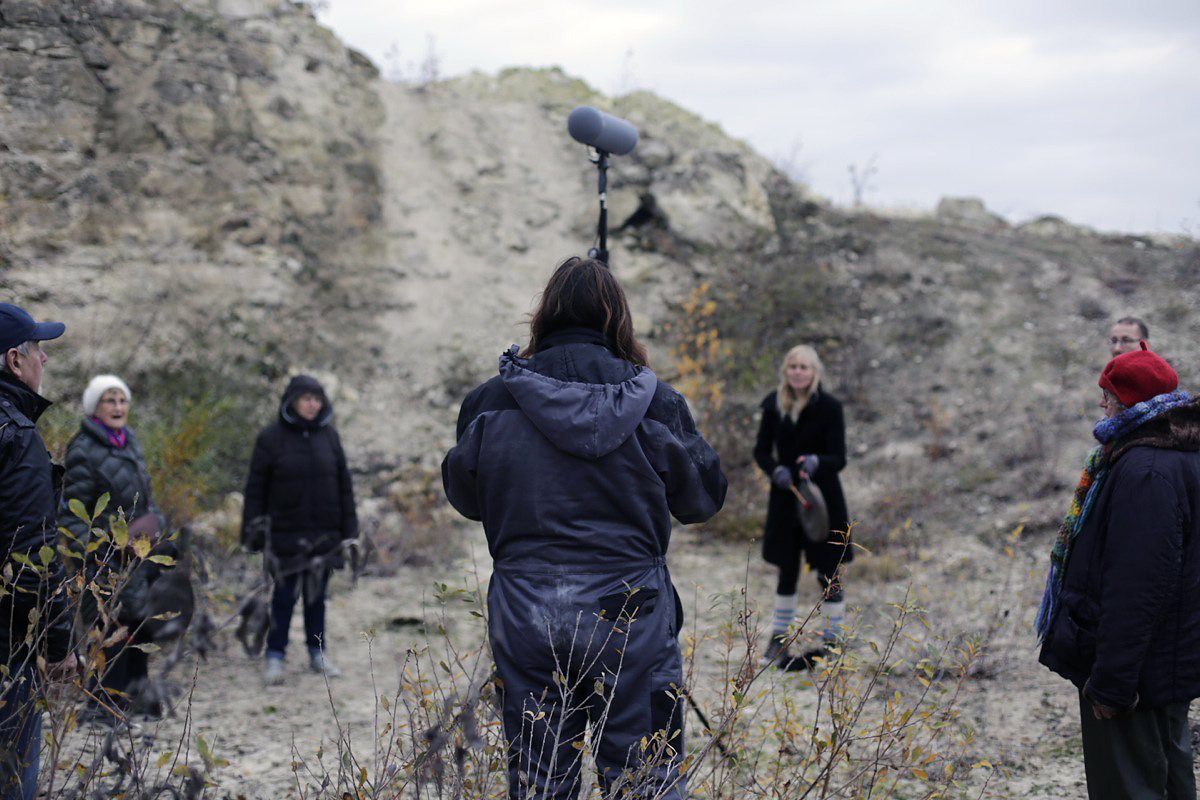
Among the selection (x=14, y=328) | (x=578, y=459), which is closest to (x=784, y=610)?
(x=578, y=459)

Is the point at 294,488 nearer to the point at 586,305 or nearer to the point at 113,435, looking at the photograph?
the point at 113,435

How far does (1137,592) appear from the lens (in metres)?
2.63

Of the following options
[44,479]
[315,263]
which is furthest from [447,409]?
[44,479]

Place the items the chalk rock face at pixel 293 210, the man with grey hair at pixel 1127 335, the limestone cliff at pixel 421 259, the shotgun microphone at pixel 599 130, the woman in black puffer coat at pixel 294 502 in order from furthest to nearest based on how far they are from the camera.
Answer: the chalk rock face at pixel 293 210
the limestone cliff at pixel 421 259
the woman in black puffer coat at pixel 294 502
the man with grey hair at pixel 1127 335
the shotgun microphone at pixel 599 130

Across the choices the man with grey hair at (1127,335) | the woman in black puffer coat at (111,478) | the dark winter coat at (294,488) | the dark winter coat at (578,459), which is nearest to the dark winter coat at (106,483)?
the woman in black puffer coat at (111,478)

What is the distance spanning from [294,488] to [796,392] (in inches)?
117

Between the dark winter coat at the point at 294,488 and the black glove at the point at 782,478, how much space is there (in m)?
2.55

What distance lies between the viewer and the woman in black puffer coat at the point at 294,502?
5.37 metres

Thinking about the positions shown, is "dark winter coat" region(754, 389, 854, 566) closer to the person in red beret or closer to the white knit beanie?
the person in red beret

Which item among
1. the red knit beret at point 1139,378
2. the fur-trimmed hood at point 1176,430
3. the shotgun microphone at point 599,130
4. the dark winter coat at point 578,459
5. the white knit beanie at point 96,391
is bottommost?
the white knit beanie at point 96,391

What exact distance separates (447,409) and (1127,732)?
8.49 metres

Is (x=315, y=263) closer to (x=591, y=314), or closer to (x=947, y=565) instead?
(x=947, y=565)

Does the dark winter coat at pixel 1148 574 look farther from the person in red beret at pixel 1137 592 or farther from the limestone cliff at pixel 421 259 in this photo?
the limestone cliff at pixel 421 259

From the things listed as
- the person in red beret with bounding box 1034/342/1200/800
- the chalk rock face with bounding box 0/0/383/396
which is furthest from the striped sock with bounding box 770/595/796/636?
the chalk rock face with bounding box 0/0/383/396
